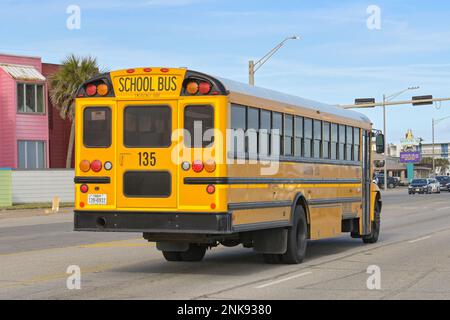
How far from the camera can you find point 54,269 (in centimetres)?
1292

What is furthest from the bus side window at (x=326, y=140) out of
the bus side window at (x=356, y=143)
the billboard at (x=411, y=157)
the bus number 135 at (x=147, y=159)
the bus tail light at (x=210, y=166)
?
the billboard at (x=411, y=157)

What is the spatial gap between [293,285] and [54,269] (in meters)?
4.35

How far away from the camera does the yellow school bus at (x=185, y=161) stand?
36.4 ft

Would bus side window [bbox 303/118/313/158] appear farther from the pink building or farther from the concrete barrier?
the pink building

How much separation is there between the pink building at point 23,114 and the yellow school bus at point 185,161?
107 feet

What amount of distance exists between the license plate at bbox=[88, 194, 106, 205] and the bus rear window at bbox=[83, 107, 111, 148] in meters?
0.75

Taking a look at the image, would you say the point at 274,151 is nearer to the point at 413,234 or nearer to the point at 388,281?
the point at 388,281

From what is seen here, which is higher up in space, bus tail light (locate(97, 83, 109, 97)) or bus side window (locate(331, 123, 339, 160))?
bus tail light (locate(97, 83, 109, 97))

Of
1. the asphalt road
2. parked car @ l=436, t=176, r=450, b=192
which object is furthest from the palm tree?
parked car @ l=436, t=176, r=450, b=192

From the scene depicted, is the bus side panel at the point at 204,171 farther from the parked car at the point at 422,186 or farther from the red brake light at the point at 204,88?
the parked car at the point at 422,186

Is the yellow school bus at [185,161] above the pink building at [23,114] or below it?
below

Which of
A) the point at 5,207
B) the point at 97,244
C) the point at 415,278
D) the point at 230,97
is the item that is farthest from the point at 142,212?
the point at 5,207

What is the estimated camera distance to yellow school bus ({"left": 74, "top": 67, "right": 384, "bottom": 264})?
11.1 metres

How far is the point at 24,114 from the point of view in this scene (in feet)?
145
